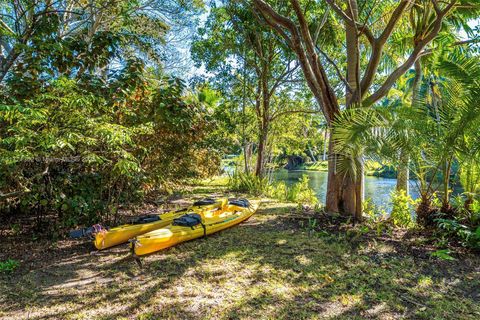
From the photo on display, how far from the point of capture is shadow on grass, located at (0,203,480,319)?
8.58ft

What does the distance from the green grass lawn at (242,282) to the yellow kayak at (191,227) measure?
0.50 ft

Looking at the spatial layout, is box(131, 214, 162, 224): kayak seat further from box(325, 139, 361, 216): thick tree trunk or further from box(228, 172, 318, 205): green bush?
box(228, 172, 318, 205): green bush

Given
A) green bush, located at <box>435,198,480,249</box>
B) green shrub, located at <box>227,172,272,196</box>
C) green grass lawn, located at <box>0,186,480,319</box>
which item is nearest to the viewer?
green grass lawn, located at <box>0,186,480,319</box>

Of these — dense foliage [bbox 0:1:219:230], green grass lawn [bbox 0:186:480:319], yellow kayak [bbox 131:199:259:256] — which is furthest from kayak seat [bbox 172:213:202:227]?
dense foliage [bbox 0:1:219:230]

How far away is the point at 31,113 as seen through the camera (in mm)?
2668

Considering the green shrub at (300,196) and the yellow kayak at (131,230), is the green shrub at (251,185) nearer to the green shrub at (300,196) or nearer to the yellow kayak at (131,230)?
the green shrub at (300,196)

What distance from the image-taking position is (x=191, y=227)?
4.36 metres

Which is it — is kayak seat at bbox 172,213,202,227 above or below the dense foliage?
below

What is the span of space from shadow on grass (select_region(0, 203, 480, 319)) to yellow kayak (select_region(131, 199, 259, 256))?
0.16 metres

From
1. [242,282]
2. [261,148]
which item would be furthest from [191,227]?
[261,148]

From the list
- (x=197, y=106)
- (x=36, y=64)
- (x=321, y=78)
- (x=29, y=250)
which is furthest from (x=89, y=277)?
(x=321, y=78)

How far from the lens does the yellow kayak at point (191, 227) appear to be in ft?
12.2

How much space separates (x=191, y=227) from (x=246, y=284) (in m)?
1.52

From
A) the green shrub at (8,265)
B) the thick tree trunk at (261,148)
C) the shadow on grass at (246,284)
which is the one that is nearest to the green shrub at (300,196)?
the thick tree trunk at (261,148)
